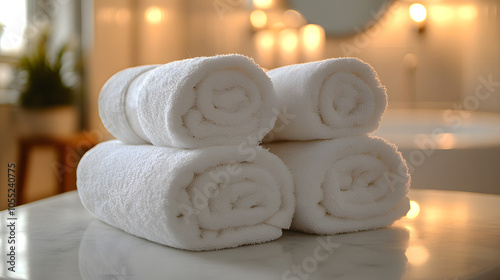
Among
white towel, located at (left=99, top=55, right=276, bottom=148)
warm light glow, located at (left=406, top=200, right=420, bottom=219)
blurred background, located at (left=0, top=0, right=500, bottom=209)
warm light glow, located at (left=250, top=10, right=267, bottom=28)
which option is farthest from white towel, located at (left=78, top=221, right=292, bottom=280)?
warm light glow, located at (left=250, top=10, right=267, bottom=28)

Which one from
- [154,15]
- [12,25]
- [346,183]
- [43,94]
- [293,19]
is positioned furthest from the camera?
[154,15]

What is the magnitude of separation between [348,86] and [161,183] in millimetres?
235

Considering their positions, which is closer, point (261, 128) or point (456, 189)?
point (261, 128)

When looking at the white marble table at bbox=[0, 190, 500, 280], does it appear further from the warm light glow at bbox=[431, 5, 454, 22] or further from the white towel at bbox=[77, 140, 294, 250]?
the warm light glow at bbox=[431, 5, 454, 22]

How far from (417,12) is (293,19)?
56 centimetres

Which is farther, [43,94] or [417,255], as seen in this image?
[43,94]

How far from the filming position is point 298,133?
58cm

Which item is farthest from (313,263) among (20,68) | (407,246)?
(20,68)

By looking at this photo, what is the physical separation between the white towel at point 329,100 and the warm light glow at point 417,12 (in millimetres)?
1883

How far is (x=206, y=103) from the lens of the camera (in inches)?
19.8

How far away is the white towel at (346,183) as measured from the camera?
1.81ft

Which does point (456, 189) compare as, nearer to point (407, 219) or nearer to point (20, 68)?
point (407, 219)

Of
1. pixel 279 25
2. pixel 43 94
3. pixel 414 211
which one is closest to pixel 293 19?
pixel 279 25

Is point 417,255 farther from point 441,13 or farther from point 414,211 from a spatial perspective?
point 441,13
